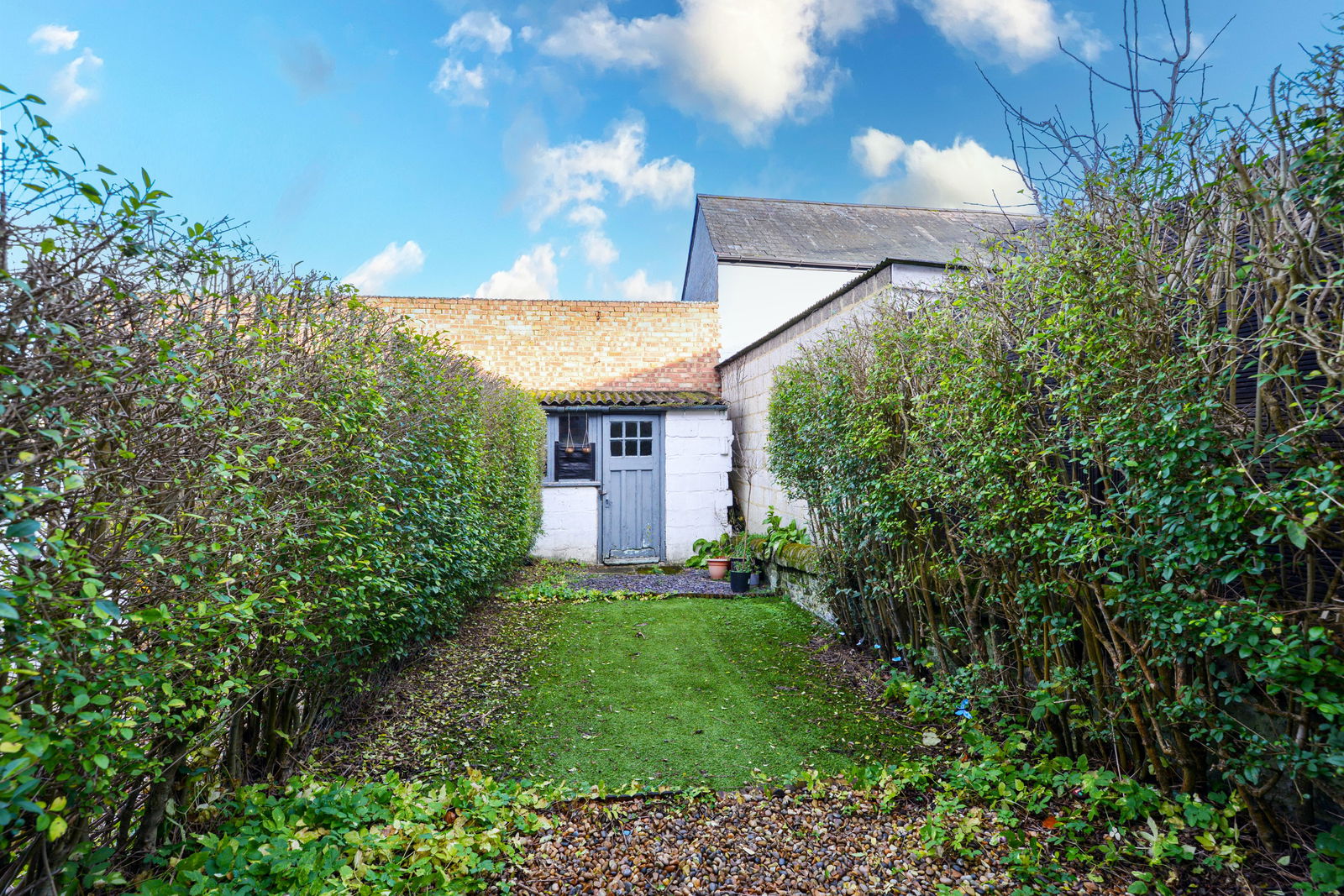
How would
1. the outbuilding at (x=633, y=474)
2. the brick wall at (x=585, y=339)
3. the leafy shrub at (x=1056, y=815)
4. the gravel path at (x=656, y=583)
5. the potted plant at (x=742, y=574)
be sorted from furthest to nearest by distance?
the brick wall at (x=585, y=339)
the outbuilding at (x=633, y=474)
the gravel path at (x=656, y=583)
the potted plant at (x=742, y=574)
the leafy shrub at (x=1056, y=815)

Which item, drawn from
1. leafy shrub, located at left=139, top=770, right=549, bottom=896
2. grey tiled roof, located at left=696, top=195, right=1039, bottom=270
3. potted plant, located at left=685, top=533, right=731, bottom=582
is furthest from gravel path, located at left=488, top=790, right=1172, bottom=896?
grey tiled roof, located at left=696, top=195, right=1039, bottom=270

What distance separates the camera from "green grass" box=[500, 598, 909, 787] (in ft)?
11.3

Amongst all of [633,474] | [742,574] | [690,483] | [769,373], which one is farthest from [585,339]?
[742,574]

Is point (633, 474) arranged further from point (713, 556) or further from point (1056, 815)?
point (1056, 815)

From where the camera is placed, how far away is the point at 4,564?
3.84ft

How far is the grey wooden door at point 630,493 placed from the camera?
10.7 meters

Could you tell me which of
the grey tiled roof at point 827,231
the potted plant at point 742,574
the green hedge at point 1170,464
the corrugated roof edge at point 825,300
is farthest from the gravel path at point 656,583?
the grey tiled roof at point 827,231

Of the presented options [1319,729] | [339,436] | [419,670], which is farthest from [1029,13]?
[419,670]

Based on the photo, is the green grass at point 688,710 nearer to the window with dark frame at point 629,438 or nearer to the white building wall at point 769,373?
the white building wall at point 769,373

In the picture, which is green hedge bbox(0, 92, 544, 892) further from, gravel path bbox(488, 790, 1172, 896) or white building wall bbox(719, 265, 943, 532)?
white building wall bbox(719, 265, 943, 532)

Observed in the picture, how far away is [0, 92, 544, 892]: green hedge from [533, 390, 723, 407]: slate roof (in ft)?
23.0

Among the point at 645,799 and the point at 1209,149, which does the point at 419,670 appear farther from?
the point at 1209,149

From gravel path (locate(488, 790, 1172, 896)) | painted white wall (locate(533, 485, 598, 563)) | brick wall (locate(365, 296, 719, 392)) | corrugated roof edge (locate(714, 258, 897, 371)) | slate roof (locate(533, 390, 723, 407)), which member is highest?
brick wall (locate(365, 296, 719, 392))

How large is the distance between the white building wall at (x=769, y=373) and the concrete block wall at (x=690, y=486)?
0.35m
